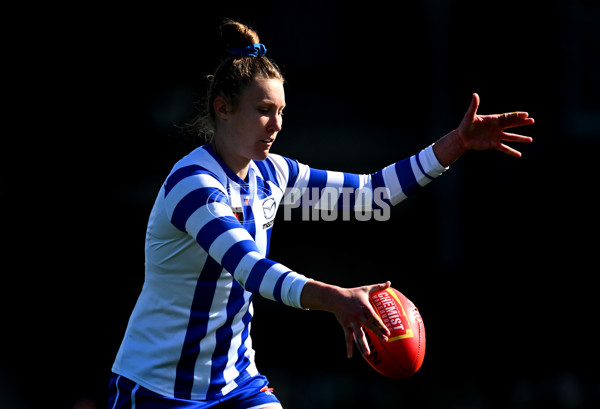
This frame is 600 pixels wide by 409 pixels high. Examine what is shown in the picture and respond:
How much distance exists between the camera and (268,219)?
129 inches

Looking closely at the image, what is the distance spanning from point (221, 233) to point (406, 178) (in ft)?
4.03

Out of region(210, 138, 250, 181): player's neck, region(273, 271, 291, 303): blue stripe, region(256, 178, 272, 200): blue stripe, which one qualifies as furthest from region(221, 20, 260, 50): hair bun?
region(273, 271, 291, 303): blue stripe

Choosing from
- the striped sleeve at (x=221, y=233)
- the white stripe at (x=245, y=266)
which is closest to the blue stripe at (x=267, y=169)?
the striped sleeve at (x=221, y=233)

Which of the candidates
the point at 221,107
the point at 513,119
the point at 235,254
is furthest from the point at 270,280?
the point at 513,119

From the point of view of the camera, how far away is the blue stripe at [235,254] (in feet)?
8.77

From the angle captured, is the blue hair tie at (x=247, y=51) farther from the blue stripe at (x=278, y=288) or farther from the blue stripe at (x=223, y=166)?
the blue stripe at (x=278, y=288)

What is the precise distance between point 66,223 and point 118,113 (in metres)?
0.98

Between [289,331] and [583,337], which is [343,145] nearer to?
[289,331]

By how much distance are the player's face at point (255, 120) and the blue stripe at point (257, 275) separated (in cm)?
61

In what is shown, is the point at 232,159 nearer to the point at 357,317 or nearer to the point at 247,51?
the point at 247,51

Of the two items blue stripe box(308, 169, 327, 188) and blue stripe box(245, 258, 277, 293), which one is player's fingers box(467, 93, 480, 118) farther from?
blue stripe box(245, 258, 277, 293)

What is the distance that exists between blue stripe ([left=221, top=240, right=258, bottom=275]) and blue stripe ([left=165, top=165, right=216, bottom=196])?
0.37 meters

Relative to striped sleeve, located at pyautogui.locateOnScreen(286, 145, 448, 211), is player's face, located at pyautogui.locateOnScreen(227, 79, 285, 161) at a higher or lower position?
higher

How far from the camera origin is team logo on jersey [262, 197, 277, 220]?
3271 millimetres
